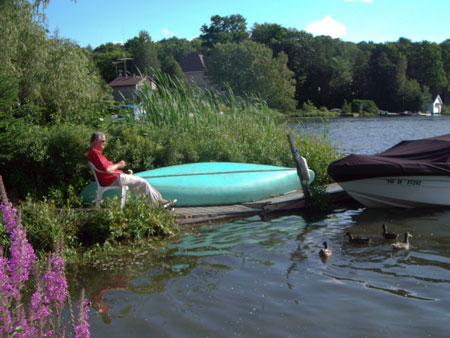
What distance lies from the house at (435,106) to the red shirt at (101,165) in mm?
90426

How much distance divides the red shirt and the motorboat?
15.2 ft

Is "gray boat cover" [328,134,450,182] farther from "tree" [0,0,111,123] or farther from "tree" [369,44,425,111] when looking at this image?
"tree" [369,44,425,111]

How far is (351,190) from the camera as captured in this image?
1032 cm

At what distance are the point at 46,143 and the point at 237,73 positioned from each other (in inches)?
2393

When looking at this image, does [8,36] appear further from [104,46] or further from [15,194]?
[104,46]

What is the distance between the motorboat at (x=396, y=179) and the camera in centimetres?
993

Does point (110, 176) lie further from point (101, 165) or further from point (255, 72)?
point (255, 72)

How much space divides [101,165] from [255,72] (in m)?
60.3

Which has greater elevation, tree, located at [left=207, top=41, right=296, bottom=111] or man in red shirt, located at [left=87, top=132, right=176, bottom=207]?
tree, located at [left=207, top=41, right=296, bottom=111]

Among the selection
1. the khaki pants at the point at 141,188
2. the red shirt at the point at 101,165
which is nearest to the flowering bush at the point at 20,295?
the red shirt at the point at 101,165

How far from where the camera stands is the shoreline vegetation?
719 centimetres

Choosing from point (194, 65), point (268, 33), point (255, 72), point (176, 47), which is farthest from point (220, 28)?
point (255, 72)

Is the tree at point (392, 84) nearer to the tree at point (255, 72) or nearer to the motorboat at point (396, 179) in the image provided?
the tree at point (255, 72)

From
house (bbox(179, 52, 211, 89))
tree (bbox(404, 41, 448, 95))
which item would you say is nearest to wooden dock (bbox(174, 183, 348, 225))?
house (bbox(179, 52, 211, 89))
